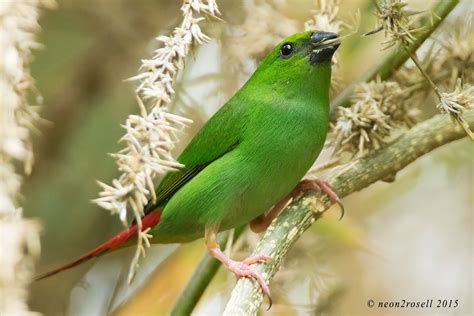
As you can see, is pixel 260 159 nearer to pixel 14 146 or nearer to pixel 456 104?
pixel 456 104

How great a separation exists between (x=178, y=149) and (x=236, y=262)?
0.72 m

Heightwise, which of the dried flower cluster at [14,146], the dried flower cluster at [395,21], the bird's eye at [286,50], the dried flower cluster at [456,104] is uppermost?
the dried flower cluster at [14,146]

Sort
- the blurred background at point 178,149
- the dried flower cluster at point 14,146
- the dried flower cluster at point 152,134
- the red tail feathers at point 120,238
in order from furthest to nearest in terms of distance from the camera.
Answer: the blurred background at point 178,149 → the red tail feathers at point 120,238 → the dried flower cluster at point 152,134 → the dried flower cluster at point 14,146

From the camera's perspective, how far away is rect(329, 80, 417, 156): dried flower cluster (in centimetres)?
180

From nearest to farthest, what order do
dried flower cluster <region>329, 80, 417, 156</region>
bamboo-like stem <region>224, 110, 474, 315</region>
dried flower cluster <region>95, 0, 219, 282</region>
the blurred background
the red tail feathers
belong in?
dried flower cluster <region>95, 0, 219, 282</region> → bamboo-like stem <region>224, 110, 474, 315</region> → dried flower cluster <region>329, 80, 417, 156</region> → the red tail feathers → the blurred background

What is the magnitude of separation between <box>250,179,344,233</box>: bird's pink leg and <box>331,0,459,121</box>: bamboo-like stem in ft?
0.66

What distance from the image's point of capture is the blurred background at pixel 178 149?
7.18ft

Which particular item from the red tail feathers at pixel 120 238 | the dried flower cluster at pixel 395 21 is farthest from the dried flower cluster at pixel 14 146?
Answer: the red tail feathers at pixel 120 238

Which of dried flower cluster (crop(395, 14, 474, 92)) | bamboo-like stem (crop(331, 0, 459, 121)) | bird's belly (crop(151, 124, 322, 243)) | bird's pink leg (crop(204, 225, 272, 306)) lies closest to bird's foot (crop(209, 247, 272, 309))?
bird's pink leg (crop(204, 225, 272, 306))

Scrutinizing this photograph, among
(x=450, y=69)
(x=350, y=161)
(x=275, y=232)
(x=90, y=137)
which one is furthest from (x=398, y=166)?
(x=90, y=137)

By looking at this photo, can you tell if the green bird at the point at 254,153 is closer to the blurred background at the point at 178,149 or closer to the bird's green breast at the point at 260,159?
the bird's green breast at the point at 260,159

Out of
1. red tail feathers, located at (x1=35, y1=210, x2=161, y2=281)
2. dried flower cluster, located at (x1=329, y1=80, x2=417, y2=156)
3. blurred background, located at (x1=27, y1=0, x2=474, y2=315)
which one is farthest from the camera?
blurred background, located at (x1=27, y1=0, x2=474, y2=315)

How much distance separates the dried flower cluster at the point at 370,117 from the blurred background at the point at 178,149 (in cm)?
30

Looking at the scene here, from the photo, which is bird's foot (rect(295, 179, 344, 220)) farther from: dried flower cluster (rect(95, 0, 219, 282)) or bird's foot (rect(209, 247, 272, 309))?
dried flower cluster (rect(95, 0, 219, 282))
